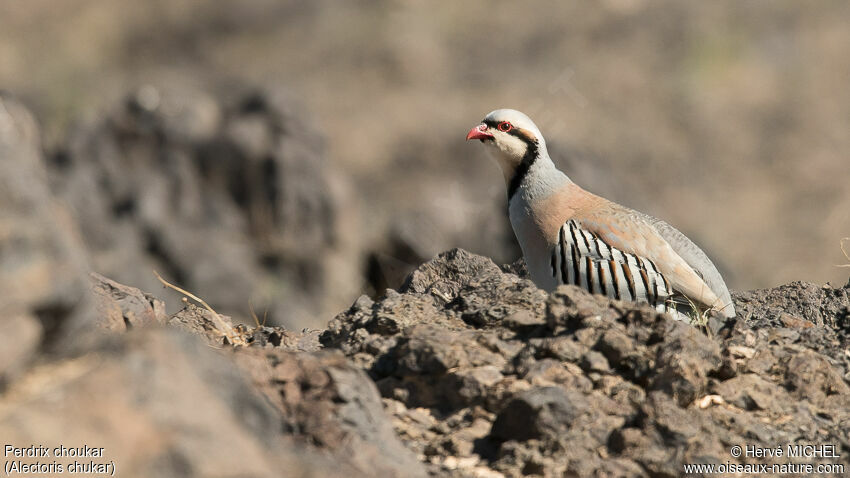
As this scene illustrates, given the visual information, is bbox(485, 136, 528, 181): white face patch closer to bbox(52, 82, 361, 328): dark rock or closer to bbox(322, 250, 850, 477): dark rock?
bbox(322, 250, 850, 477): dark rock

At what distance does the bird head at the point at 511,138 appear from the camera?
283 inches

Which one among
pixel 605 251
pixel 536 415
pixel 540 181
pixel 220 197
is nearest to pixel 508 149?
pixel 540 181

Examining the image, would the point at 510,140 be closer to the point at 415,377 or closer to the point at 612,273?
the point at 612,273

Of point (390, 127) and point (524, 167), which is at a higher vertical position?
point (390, 127)

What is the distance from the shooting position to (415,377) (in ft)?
14.6

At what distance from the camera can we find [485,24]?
25297 millimetres

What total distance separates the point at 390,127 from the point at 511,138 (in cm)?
1491

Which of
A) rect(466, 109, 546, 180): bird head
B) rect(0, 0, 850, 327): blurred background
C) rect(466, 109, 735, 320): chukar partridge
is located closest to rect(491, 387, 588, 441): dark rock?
rect(466, 109, 735, 320): chukar partridge

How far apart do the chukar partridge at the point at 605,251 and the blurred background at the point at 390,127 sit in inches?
153

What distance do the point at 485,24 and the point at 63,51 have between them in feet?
32.2

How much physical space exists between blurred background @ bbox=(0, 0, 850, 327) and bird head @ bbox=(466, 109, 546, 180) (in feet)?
11.5

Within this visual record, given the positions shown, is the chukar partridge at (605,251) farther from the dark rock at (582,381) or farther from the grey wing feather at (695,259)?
the dark rock at (582,381)

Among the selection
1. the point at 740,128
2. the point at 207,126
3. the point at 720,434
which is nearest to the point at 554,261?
the point at 720,434

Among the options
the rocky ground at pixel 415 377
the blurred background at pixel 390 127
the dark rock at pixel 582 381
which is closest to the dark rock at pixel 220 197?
the blurred background at pixel 390 127
